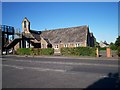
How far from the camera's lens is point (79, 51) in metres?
34.8

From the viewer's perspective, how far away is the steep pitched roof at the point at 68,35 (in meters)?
52.9

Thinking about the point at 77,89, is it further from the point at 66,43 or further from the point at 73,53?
the point at 66,43

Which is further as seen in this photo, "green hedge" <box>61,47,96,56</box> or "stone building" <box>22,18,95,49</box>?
"stone building" <box>22,18,95,49</box>

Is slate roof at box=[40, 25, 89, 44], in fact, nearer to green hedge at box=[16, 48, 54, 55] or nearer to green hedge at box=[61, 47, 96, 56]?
green hedge at box=[61, 47, 96, 56]

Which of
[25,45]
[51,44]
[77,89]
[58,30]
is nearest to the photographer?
[77,89]

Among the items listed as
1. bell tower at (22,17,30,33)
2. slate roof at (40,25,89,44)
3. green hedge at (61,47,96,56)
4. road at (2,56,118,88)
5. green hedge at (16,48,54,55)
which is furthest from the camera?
bell tower at (22,17,30,33)

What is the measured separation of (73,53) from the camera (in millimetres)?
35906

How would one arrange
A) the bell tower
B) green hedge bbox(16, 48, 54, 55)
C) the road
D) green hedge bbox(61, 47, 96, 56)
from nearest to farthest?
the road, green hedge bbox(61, 47, 96, 56), green hedge bbox(16, 48, 54, 55), the bell tower

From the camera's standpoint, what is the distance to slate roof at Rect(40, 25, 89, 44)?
52.8 meters

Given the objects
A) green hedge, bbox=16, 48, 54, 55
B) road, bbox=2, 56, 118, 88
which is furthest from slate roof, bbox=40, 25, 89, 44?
road, bbox=2, 56, 118, 88

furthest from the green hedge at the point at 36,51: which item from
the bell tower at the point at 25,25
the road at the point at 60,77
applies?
the road at the point at 60,77

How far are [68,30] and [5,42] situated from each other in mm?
21716

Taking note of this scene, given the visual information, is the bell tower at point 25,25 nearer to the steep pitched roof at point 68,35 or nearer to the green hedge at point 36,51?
the steep pitched roof at point 68,35

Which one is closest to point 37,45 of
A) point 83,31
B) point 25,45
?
point 25,45
